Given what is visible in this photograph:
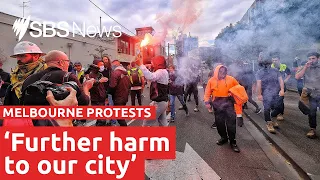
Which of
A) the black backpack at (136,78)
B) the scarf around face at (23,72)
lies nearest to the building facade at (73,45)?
the black backpack at (136,78)

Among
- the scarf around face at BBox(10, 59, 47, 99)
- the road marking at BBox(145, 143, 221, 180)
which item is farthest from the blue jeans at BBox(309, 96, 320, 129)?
the scarf around face at BBox(10, 59, 47, 99)

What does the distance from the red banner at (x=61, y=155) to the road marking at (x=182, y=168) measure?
0.82 meters

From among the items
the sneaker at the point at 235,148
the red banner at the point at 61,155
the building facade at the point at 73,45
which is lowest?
the sneaker at the point at 235,148

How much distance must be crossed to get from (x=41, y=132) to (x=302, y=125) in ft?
18.9

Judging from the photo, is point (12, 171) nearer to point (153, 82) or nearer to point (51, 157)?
point (51, 157)

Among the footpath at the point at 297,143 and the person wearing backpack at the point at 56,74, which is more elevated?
the person wearing backpack at the point at 56,74

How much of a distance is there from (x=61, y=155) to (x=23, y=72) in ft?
4.01

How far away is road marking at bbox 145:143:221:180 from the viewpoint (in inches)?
118

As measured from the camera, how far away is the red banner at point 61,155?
198 centimetres

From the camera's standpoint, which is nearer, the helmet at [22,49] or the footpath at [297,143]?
the helmet at [22,49]

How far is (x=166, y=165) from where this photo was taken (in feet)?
11.1

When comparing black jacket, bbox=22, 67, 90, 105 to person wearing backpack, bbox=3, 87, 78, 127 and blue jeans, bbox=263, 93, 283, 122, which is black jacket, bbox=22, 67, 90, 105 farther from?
blue jeans, bbox=263, 93, 283, 122

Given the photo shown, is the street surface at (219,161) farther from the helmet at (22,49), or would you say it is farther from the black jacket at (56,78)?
the helmet at (22,49)

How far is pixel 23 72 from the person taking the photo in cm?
262
